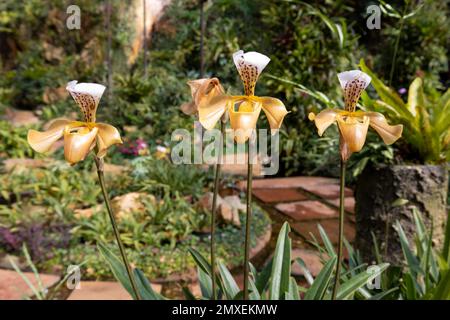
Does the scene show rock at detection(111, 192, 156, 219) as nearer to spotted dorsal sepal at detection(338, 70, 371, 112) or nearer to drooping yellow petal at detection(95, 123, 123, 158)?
drooping yellow petal at detection(95, 123, 123, 158)

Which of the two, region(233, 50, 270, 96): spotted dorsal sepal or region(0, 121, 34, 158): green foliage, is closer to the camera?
region(233, 50, 270, 96): spotted dorsal sepal

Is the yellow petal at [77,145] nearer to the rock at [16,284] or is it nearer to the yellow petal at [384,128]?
the yellow petal at [384,128]

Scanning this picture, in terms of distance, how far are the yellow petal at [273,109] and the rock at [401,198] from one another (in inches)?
50.5

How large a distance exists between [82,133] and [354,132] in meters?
0.46

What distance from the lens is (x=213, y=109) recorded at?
2.47 feet

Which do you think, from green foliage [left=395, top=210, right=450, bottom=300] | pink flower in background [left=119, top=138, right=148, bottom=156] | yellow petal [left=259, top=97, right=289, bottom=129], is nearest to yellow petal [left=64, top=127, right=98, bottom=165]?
yellow petal [left=259, top=97, right=289, bottom=129]

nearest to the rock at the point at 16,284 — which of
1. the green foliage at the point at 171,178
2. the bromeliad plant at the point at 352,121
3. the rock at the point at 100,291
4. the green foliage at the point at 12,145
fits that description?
the rock at the point at 100,291

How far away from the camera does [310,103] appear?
436 centimetres

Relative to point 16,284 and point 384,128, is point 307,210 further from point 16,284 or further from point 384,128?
point 384,128

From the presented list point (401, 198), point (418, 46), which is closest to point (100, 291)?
point (401, 198)

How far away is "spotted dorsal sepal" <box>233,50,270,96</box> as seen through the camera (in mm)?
743

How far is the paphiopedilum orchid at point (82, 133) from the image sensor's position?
0.72 meters
